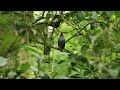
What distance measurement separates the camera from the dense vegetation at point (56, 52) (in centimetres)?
75

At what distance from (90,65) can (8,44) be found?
25 centimetres

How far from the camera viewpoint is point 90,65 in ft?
2.60

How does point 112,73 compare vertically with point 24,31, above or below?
below

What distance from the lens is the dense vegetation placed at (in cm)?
75

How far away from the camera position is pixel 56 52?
1.03 metres
